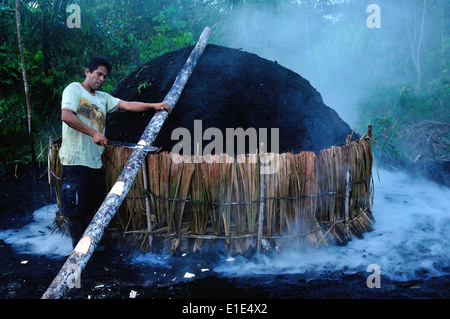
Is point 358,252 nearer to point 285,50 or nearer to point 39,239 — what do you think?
point 39,239

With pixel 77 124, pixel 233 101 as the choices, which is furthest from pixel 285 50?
pixel 77 124

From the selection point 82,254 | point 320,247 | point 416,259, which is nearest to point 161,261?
point 82,254

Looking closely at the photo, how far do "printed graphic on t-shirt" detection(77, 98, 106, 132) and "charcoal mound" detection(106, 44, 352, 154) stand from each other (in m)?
0.69

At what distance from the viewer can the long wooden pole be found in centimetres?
228

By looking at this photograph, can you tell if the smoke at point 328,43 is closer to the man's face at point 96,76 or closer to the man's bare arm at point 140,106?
the man's bare arm at point 140,106

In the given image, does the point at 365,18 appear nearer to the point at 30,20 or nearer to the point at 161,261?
the point at 30,20

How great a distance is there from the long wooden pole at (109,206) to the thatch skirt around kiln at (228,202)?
246 mm

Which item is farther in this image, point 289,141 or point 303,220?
point 289,141

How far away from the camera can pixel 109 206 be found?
2865 millimetres

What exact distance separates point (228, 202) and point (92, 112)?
149 cm

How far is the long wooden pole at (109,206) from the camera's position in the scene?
228 cm

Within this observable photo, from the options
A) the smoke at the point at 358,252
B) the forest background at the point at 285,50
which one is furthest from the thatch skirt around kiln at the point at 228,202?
the forest background at the point at 285,50

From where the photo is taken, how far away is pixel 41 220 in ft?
14.7
